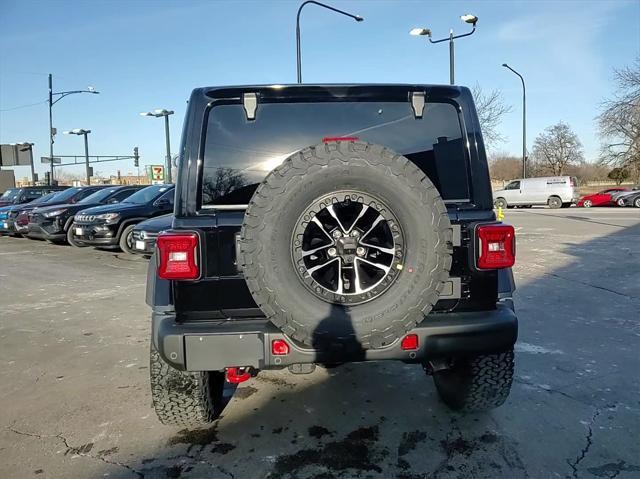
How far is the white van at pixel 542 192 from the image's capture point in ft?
93.9

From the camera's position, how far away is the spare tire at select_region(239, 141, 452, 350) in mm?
2311

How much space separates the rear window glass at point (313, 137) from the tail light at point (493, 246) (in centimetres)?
29

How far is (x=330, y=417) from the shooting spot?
3.26 metres

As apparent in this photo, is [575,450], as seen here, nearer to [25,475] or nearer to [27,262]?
[25,475]

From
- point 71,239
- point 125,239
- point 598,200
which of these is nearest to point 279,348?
point 125,239

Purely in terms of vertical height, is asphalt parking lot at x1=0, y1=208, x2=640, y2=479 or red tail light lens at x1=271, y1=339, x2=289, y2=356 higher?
red tail light lens at x1=271, y1=339, x2=289, y2=356

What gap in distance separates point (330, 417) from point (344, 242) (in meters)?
1.45

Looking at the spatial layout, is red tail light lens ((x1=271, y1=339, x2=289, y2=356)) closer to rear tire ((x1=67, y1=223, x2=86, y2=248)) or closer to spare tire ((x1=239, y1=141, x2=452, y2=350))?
spare tire ((x1=239, y1=141, x2=452, y2=350))

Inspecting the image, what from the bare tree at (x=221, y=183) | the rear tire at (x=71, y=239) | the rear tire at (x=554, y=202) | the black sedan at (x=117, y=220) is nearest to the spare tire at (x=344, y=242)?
the bare tree at (x=221, y=183)

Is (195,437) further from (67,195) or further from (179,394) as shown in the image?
(67,195)

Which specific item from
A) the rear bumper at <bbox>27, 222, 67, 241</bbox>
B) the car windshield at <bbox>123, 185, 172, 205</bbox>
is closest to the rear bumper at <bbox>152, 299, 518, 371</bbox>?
the car windshield at <bbox>123, 185, 172, 205</bbox>

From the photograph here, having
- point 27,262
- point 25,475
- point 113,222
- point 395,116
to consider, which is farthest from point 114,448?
point 27,262

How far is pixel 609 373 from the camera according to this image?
388 cm

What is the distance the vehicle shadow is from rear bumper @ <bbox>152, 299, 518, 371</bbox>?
16 centimetres
